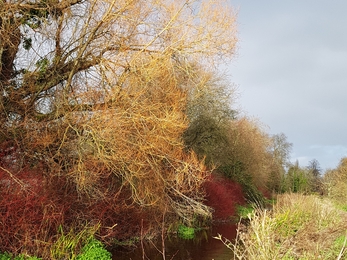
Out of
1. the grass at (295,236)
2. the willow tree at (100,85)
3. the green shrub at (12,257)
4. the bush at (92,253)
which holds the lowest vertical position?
the green shrub at (12,257)

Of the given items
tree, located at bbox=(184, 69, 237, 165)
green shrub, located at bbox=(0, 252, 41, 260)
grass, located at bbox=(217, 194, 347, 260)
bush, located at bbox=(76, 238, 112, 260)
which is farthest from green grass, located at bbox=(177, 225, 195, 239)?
green shrub, located at bbox=(0, 252, 41, 260)

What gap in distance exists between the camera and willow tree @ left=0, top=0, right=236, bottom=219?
11.8 m

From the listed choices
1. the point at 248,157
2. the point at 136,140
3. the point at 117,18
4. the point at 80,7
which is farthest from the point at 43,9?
the point at 248,157

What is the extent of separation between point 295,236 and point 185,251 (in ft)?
21.0

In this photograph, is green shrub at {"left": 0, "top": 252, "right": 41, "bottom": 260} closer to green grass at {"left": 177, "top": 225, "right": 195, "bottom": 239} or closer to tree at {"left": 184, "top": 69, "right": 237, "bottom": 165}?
green grass at {"left": 177, "top": 225, "right": 195, "bottom": 239}

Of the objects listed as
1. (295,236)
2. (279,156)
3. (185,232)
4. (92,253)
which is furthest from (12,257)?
(279,156)

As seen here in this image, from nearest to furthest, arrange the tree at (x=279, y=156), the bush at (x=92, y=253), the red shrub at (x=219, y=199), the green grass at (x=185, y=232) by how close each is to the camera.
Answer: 1. the bush at (x=92, y=253)
2. the green grass at (x=185, y=232)
3. the red shrub at (x=219, y=199)
4. the tree at (x=279, y=156)

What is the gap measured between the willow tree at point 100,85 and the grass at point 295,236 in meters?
3.51

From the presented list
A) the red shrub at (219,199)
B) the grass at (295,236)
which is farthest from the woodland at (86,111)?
the red shrub at (219,199)

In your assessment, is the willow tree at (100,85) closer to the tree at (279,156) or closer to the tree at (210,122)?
the tree at (210,122)

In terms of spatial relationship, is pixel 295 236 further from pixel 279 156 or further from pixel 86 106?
pixel 279 156

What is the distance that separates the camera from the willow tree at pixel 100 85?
11.8 m

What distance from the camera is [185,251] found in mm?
14750

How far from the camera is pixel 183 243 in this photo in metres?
16.6
